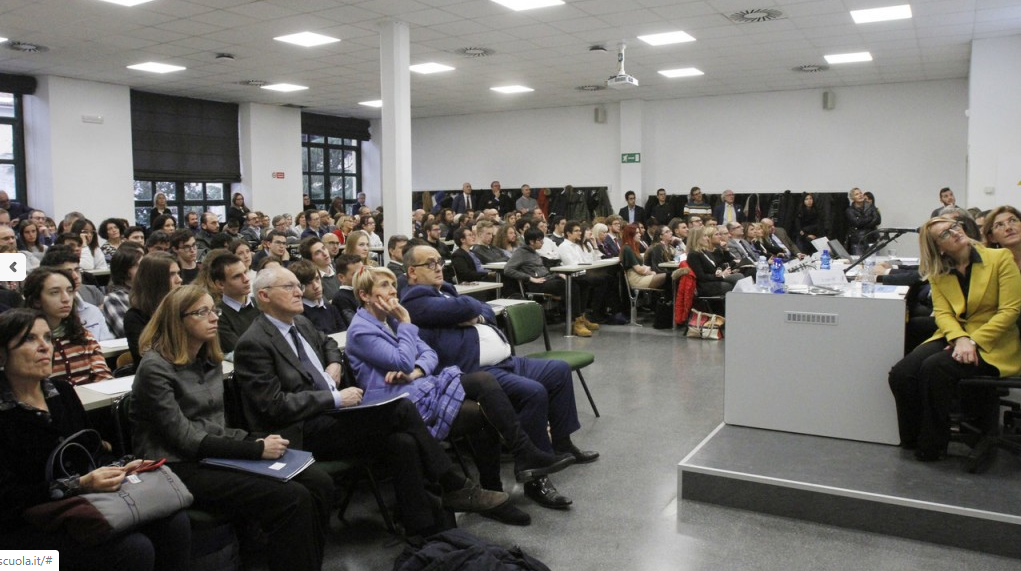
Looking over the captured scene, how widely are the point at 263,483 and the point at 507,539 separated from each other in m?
1.06

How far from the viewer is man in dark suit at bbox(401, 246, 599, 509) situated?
3.57 meters

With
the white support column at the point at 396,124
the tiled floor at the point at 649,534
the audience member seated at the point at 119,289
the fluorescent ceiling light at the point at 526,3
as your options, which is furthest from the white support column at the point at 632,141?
the audience member seated at the point at 119,289

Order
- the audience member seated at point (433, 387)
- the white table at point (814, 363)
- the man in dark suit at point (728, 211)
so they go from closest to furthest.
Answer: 1. the audience member seated at point (433, 387)
2. the white table at point (814, 363)
3. the man in dark suit at point (728, 211)

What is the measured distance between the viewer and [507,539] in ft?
10.1

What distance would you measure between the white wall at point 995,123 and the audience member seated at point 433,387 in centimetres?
813

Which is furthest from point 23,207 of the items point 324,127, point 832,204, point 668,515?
point 832,204

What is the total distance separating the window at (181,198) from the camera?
13.3 metres

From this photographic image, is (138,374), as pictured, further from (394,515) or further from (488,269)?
(488,269)

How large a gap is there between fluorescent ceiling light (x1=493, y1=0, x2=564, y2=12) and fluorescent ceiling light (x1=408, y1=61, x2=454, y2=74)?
308 centimetres

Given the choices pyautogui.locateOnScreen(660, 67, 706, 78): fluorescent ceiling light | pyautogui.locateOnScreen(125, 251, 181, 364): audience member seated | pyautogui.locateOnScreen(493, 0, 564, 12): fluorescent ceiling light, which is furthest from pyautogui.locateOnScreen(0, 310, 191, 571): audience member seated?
pyautogui.locateOnScreen(660, 67, 706, 78): fluorescent ceiling light

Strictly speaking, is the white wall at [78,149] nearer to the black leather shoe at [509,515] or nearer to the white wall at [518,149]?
the white wall at [518,149]

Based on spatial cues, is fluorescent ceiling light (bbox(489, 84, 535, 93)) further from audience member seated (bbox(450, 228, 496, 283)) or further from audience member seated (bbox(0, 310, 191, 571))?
audience member seated (bbox(0, 310, 191, 571))

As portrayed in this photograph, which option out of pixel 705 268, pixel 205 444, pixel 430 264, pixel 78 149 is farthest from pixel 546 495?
pixel 78 149

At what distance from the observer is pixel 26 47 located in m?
9.26
